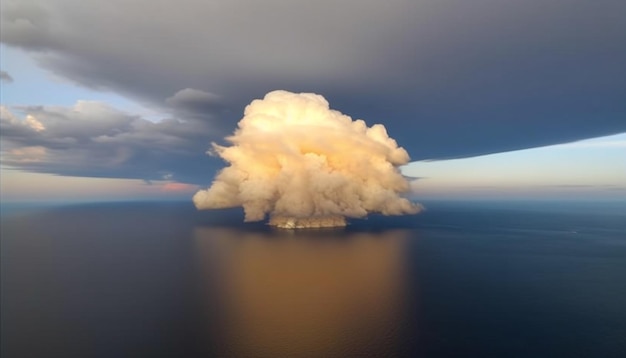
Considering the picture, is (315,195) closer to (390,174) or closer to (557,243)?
(390,174)

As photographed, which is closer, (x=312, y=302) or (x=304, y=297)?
(x=312, y=302)

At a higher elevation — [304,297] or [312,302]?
[304,297]

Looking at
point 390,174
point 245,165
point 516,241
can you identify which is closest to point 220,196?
point 245,165

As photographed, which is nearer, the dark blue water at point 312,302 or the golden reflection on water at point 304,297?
the dark blue water at point 312,302

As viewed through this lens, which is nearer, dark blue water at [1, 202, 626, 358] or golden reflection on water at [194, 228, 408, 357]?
dark blue water at [1, 202, 626, 358]
